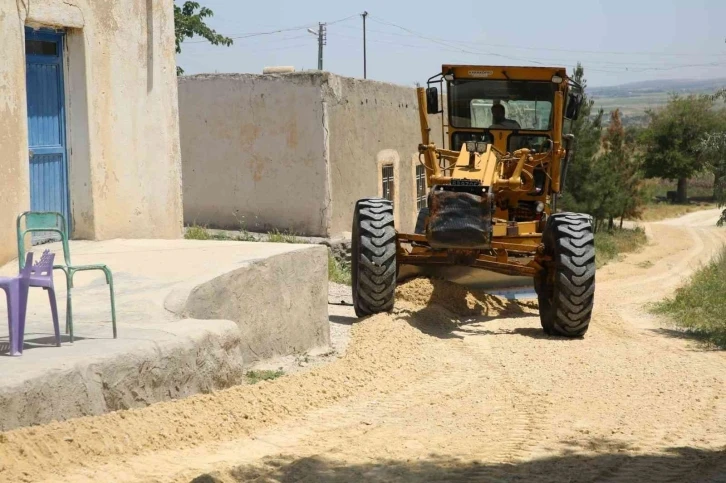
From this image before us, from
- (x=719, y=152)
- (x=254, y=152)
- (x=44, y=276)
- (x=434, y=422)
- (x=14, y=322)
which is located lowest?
(x=434, y=422)

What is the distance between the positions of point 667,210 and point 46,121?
1627 inches

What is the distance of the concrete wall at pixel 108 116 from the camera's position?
398 inches

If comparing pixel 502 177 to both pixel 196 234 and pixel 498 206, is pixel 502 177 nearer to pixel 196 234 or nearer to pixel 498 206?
pixel 498 206

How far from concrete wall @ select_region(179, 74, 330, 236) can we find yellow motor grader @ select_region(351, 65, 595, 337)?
3.59m

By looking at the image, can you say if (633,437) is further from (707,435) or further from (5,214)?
(5,214)

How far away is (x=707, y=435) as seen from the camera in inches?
283

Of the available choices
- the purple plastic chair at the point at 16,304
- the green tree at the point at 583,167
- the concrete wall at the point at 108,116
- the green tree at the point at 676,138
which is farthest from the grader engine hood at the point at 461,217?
the green tree at the point at 676,138

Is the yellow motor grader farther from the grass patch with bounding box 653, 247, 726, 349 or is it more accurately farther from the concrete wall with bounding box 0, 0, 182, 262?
the concrete wall with bounding box 0, 0, 182, 262

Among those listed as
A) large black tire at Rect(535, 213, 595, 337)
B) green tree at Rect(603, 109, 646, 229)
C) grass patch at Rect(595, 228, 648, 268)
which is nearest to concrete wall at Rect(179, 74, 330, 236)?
large black tire at Rect(535, 213, 595, 337)

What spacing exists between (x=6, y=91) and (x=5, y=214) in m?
1.14

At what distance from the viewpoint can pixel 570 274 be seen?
11219 millimetres

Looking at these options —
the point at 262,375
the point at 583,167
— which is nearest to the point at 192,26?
the point at 583,167

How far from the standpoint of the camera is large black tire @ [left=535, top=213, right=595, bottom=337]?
1123cm

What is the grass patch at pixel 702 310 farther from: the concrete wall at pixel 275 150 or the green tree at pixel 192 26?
the green tree at pixel 192 26
